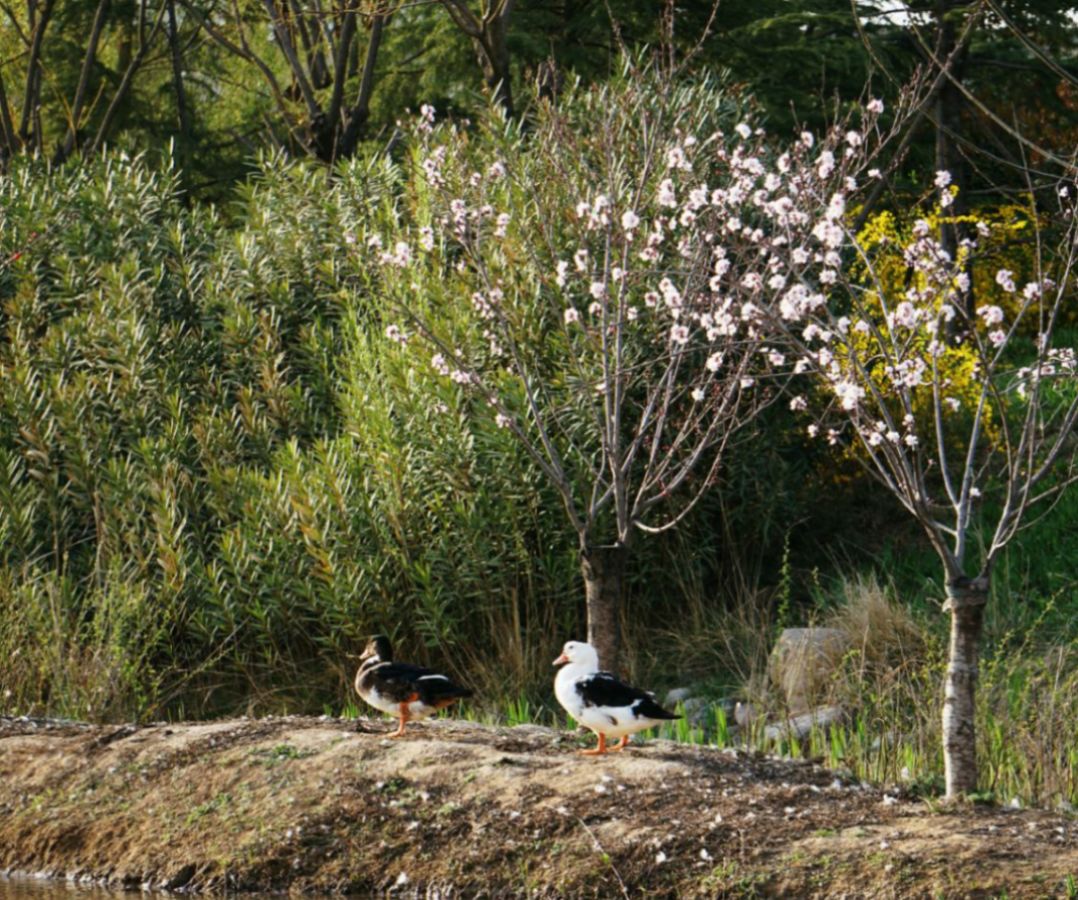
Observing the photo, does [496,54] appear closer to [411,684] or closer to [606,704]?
Answer: [411,684]

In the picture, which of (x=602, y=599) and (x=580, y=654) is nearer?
(x=580, y=654)

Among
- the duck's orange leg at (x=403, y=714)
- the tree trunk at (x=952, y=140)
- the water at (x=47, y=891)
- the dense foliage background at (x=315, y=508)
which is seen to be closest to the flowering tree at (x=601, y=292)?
the dense foliage background at (x=315, y=508)

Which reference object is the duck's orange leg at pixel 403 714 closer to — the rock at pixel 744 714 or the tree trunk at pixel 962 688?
the rock at pixel 744 714

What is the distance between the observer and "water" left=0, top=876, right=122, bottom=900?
6.14m

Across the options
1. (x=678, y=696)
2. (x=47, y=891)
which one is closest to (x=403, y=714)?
(x=47, y=891)

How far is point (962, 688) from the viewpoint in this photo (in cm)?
577

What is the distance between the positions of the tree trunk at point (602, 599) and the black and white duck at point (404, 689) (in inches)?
39.8

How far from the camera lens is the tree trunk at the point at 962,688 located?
5758mm

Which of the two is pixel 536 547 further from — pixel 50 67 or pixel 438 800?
pixel 50 67

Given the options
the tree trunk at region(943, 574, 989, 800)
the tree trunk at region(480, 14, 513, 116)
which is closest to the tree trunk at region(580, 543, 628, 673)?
the tree trunk at region(943, 574, 989, 800)

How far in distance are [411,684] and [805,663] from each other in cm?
250

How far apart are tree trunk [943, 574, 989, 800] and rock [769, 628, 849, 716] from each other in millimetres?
2191

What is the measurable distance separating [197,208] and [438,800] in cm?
807

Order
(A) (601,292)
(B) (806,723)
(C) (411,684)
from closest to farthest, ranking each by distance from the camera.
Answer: (C) (411,684), (A) (601,292), (B) (806,723)
